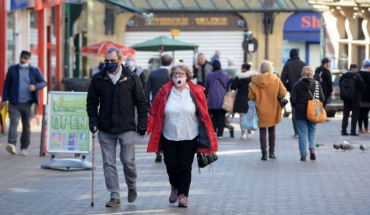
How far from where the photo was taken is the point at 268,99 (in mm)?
15883

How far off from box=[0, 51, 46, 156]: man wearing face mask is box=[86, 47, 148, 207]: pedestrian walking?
567cm

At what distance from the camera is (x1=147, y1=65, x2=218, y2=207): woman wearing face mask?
1048 cm

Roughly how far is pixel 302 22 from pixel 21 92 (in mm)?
30814

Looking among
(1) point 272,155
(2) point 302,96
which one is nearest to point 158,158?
(1) point 272,155

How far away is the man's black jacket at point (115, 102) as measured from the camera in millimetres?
10359

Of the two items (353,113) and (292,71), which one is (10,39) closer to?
(292,71)

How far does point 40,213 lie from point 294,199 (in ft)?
9.56

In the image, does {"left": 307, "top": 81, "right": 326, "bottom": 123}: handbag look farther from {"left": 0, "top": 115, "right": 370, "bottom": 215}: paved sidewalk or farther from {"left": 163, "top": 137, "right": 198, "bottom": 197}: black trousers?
{"left": 163, "top": 137, "right": 198, "bottom": 197}: black trousers

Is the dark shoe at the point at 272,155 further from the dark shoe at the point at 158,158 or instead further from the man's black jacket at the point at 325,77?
the man's black jacket at the point at 325,77

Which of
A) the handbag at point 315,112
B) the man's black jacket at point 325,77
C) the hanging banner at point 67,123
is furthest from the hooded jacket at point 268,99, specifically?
the man's black jacket at point 325,77

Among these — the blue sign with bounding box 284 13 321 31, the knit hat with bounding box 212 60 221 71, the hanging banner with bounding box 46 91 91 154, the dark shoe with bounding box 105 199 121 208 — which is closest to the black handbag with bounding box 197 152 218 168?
the dark shoe with bounding box 105 199 121 208

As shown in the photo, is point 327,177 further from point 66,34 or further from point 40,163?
point 66,34

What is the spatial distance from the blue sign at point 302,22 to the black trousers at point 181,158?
115ft

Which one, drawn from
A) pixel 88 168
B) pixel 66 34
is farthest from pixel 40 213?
pixel 66 34
